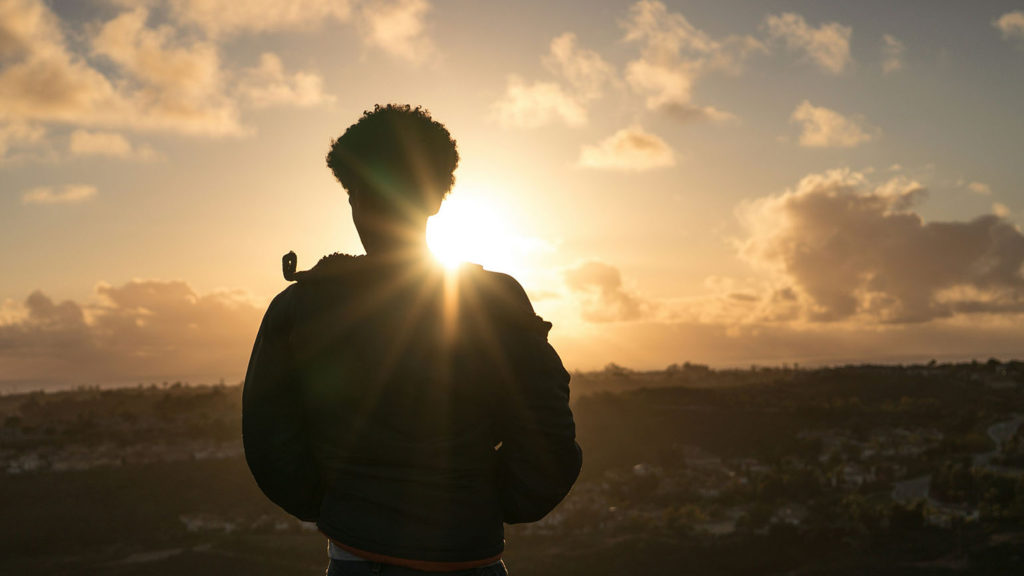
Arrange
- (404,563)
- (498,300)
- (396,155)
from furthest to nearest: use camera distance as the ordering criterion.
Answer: (396,155) → (498,300) → (404,563)

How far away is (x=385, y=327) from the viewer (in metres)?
1.81

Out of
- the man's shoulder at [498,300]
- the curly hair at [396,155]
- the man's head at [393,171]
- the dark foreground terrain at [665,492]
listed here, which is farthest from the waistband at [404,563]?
the dark foreground terrain at [665,492]

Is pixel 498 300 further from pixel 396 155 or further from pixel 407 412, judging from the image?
pixel 396 155

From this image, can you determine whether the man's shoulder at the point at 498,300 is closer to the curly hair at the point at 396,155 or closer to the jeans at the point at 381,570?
the curly hair at the point at 396,155

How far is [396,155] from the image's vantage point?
1.98 m

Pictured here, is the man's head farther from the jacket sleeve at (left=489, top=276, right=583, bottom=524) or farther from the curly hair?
the jacket sleeve at (left=489, top=276, right=583, bottom=524)

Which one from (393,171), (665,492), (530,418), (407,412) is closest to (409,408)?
(407,412)

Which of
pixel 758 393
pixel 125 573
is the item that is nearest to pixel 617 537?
pixel 125 573

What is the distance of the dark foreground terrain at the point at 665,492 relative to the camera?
44.8 ft

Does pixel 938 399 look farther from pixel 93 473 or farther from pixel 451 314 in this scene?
pixel 451 314

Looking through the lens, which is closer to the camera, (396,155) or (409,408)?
(409,408)

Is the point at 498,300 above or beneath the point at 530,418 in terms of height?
above

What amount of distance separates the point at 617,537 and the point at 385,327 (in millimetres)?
14344

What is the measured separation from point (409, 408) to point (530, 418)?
28 centimetres
